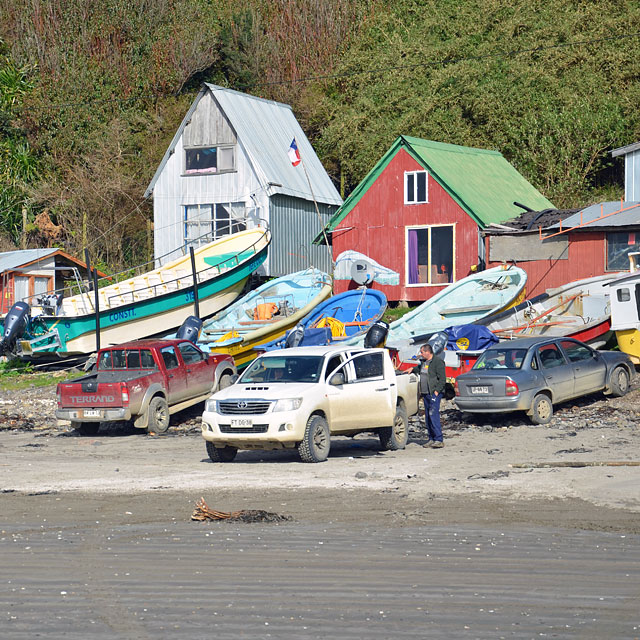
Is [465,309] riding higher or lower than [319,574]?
higher

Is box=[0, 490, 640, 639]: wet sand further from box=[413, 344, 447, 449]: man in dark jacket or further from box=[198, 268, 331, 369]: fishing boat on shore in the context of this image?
box=[198, 268, 331, 369]: fishing boat on shore

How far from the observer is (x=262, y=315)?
2986 cm

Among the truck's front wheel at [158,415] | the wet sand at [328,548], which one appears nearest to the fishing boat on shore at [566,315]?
the wet sand at [328,548]

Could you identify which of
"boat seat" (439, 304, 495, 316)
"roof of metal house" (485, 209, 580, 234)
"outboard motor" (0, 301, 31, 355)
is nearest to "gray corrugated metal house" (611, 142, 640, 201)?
"roof of metal house" (485, 209, 580, 234)

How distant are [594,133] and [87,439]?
3002 centimetres

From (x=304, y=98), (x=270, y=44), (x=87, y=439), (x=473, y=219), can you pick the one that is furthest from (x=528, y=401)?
(x=270, y=44)

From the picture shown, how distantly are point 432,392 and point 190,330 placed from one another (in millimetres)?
12106

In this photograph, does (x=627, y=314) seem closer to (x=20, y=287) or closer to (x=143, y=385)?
(x=143, y=385)

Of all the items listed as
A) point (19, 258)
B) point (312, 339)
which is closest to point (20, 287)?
point (19, 258)

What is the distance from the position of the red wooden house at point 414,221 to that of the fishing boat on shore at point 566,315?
600cm

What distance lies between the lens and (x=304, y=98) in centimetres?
4966

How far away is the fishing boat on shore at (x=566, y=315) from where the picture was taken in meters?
23.7

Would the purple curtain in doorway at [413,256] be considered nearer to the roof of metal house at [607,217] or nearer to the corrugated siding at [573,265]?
the corrugated siding at [573,265]

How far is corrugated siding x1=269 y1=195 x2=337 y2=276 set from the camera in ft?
126
